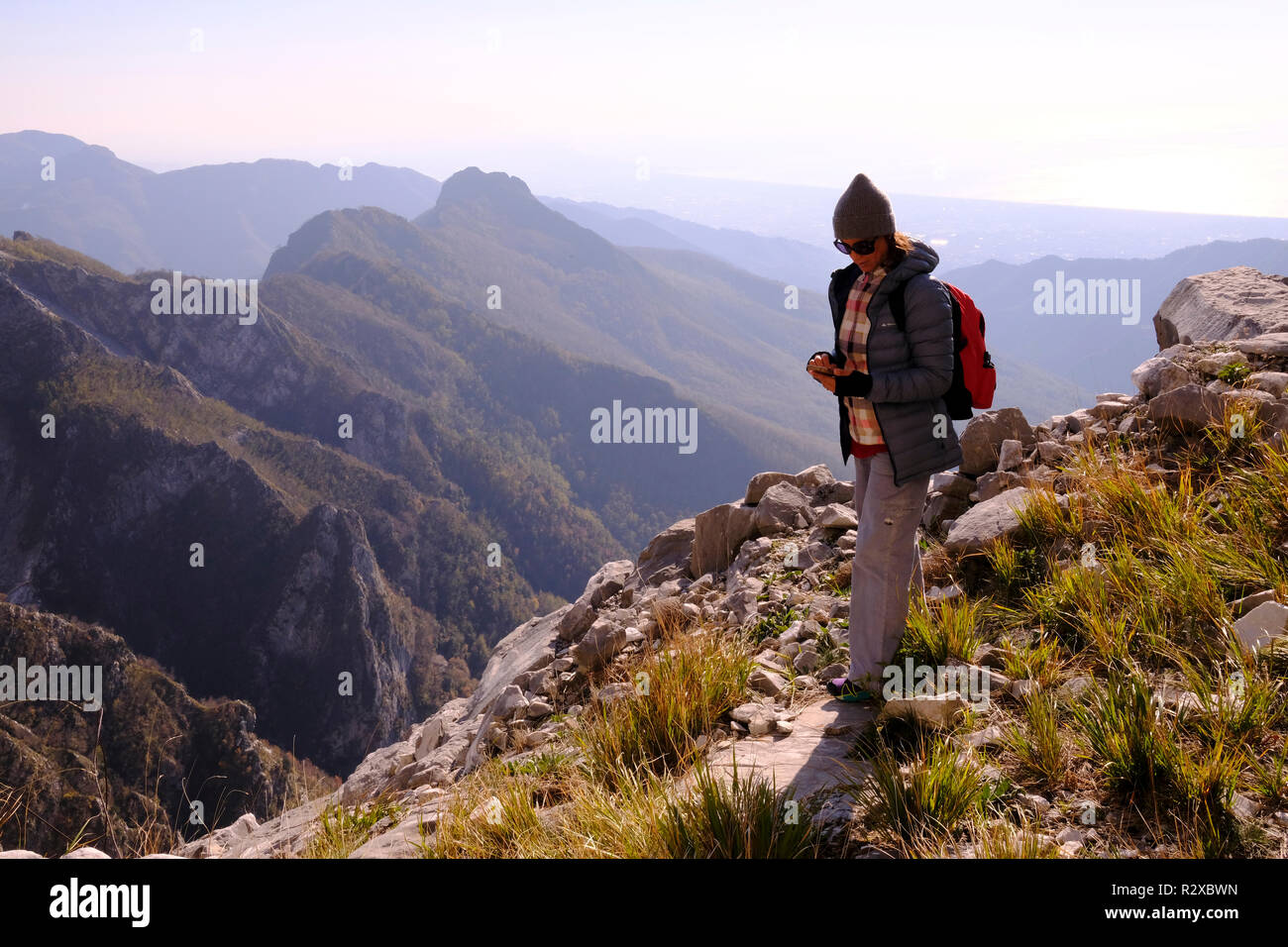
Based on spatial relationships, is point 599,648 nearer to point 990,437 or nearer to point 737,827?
point 737,827

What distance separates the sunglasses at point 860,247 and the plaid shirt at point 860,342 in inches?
5.2

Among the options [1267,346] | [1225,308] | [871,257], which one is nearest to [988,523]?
[871,257]

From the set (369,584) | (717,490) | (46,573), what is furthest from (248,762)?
(717,490)

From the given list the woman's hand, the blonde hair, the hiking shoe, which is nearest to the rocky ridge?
the hiking shoe

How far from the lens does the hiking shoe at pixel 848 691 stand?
4605mm

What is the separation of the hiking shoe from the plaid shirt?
1508 mm

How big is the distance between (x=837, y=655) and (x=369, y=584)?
105m

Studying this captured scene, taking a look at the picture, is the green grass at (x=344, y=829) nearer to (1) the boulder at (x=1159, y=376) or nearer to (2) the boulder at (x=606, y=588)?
(2) the boulder at (x=606, y=588)

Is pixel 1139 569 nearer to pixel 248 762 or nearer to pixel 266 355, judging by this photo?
pixel 248 762

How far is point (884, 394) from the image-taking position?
4.10 meters

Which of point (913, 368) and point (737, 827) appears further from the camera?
point (913, 368)

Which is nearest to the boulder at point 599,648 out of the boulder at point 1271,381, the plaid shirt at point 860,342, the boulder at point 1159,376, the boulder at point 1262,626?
the plaid shirt at point 860,342

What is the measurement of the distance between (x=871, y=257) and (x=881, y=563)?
1789 millimetres

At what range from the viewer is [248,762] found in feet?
192
